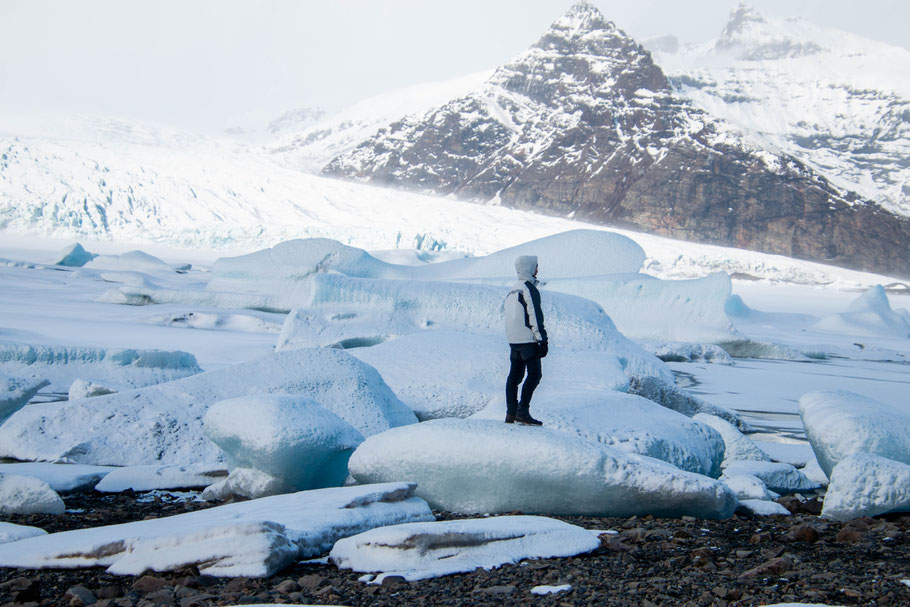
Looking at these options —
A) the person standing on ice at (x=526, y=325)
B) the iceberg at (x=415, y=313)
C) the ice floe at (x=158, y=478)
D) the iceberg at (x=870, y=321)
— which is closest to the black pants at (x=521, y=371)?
the person standing on ice at (x=526, y=325)

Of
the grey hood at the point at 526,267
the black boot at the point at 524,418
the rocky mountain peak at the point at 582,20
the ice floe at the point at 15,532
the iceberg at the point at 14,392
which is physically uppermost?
the rocky mountain peak at the point at 582,20

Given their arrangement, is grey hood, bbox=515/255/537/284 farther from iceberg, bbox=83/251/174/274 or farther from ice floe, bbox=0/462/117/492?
iceberg, bbox=83/251/174/274

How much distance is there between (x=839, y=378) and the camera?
9.55m

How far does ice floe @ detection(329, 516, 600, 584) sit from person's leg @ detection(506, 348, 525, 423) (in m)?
1.00

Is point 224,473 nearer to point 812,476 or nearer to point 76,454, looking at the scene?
point 76,454

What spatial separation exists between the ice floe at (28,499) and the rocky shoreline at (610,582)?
87 cm

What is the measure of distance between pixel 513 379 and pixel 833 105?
116 meters

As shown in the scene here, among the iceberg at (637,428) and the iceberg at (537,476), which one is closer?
the iceberg at (537,476)

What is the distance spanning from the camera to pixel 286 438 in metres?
3.64

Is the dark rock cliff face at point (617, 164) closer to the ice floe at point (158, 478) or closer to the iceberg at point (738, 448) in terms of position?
the iceberg at point (738, 448)

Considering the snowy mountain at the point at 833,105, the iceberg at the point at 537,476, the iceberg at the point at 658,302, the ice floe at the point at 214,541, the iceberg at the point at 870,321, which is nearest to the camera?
the ice floe at the point at 214,541

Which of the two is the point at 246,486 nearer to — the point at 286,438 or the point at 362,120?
the point at 286,438

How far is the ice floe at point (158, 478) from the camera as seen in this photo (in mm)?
3898

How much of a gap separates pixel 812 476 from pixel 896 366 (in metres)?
7.58
